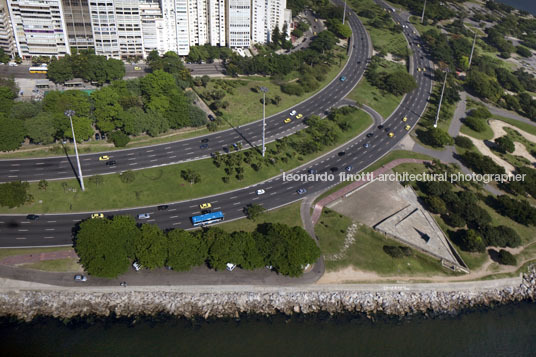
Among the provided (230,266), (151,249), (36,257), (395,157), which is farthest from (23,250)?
(395,157)

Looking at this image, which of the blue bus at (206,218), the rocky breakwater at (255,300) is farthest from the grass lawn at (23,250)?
the blue bus at (206,218)

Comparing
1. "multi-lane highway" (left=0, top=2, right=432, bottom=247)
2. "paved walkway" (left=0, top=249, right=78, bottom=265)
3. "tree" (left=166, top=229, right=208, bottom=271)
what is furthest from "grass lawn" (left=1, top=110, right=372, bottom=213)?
"tree" (left=166, top=229, right=208, bottom=271)

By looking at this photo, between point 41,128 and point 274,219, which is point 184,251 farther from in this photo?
point 41,128

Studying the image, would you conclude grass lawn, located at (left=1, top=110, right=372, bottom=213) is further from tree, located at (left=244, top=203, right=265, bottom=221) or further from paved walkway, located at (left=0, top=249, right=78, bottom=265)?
paved walkway, located at (left=0, top=249, right=78, bottom=265)

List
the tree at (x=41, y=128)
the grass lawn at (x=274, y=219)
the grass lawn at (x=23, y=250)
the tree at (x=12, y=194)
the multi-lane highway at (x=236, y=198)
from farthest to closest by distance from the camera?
the tree at (x=41, y=128) → the grass lawn at (x=274, y=219) → the tree at (x=12, y=194) → the multi-lane highway at (x=236, y=198) → the grass lawn at (x=23, y=250)

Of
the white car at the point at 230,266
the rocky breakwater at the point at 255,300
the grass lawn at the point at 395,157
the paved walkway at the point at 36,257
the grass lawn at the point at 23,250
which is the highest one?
the grass lawn at the point at 395,157

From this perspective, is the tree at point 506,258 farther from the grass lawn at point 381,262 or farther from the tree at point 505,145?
the tree at point 505,145

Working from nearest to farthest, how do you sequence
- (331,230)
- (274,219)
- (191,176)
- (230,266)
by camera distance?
(230,266) → (331,230) → (274,219) → (191,176)
